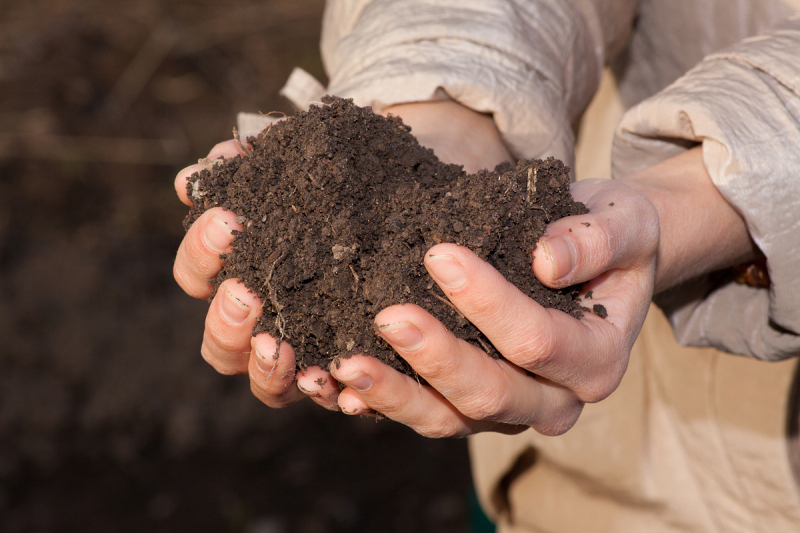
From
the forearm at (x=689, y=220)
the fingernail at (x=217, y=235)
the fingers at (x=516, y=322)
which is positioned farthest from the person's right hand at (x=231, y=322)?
the forearm at (x=689, y=220)

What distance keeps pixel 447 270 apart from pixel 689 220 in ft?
1.98

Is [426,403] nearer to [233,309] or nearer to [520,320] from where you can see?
[520,320]

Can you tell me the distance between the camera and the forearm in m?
1.31

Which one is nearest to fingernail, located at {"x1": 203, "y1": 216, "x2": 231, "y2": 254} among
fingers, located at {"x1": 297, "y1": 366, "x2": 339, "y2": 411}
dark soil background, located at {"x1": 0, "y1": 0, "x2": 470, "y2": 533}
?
fingers, located at {"x1": 297, "y1": 366, "x2": 339, "y2": 411}

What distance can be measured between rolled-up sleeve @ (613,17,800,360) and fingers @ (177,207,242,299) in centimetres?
91

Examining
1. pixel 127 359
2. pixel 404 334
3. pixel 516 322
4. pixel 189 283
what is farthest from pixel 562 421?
pixel 127 359

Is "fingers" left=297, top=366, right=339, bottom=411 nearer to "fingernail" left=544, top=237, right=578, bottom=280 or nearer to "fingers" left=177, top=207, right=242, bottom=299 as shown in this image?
"fingers" left=177, top=207, right=242, bottom=299

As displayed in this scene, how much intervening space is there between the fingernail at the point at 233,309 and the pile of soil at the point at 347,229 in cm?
4

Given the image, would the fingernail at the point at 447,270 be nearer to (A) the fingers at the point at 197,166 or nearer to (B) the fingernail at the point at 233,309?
(B) the fingernail at the point at 233,309

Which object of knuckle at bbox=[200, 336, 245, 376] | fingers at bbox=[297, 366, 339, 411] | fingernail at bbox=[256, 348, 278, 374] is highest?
fingernail at bbox=[256, 348, 278, 374]

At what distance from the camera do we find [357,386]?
1.11 metres

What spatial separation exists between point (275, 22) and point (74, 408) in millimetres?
3303

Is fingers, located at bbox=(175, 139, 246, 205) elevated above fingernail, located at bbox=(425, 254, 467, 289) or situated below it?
below

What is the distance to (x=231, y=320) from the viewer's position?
117cm
